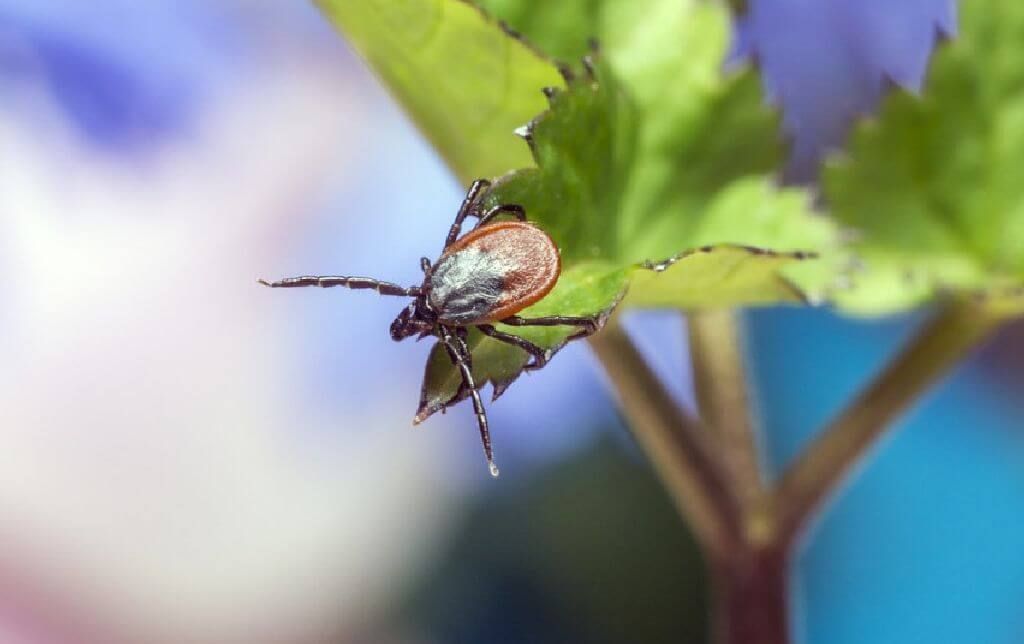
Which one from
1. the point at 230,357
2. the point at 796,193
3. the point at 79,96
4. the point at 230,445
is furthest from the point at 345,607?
the point at 796,193

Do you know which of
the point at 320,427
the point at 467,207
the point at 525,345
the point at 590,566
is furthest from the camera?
the point at 320,427

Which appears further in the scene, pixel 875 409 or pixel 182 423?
pixel 182 423

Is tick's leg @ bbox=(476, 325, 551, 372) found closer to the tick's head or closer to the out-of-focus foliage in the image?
the tick's head

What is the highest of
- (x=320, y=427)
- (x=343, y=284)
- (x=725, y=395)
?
(x=320, y=427)

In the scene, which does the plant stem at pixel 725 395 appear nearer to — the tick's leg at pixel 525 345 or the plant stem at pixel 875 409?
the plant stem at pixel 875 409

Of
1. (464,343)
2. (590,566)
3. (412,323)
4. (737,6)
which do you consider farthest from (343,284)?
(590,566)

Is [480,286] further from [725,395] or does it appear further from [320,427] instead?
[320,427]

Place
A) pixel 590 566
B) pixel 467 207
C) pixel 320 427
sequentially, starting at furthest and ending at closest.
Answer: pixel 320 427
pixel 590 566
pixel 467 207
